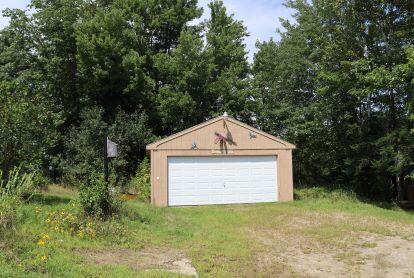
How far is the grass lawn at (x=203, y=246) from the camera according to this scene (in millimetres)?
7637

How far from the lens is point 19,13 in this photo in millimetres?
26703

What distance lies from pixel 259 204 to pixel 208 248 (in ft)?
28.0

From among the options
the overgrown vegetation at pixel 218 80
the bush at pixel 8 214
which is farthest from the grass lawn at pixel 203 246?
the overgrown vegetation at pixel 218 80

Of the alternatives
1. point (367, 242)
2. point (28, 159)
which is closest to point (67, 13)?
point (28, 159)

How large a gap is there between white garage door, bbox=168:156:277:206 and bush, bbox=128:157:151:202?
2.01 m

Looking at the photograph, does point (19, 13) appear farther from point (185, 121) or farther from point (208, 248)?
point (208, 248)

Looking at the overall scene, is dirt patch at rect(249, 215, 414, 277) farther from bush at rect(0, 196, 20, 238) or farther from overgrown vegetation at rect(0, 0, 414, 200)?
overgrown vegetation at rect(0, 0, 414, 200)

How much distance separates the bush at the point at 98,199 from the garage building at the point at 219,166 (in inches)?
242

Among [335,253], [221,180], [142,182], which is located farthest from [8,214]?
[142,182]

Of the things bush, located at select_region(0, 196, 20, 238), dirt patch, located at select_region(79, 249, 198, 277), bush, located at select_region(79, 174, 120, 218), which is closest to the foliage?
bush, located at select_region(79, 174, 120, 218)

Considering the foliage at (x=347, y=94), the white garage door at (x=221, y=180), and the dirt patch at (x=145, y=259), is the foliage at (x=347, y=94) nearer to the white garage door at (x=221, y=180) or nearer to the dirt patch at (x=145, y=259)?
the white garage door at (x=221, y=180)

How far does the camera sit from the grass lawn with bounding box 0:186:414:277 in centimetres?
764

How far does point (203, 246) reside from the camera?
9.98 meters

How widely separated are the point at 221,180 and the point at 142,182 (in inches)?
208
